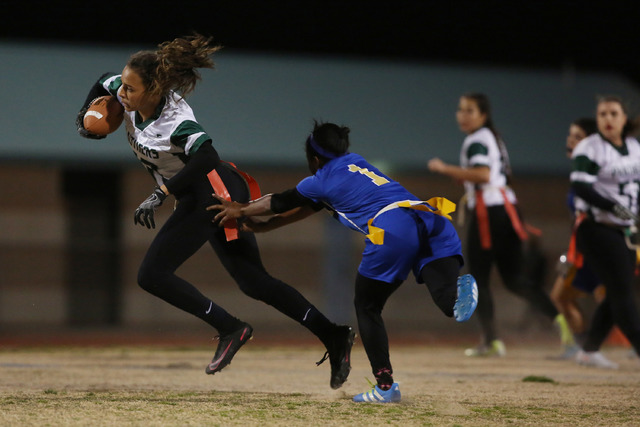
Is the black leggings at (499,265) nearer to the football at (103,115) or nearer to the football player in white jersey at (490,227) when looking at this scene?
the football player in white jersey at (490,227)

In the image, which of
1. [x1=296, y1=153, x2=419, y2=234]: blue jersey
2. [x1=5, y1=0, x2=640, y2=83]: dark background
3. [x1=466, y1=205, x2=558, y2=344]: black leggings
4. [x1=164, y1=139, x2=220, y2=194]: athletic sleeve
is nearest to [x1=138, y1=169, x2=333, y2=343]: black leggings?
[x1=164, y1=139, x2=220, y2=194]: athletic sleeve

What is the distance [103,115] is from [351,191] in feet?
5.45

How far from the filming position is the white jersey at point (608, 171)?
24.5 feet

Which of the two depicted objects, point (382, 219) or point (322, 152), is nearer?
point (382, 219)

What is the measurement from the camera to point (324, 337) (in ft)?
19.3

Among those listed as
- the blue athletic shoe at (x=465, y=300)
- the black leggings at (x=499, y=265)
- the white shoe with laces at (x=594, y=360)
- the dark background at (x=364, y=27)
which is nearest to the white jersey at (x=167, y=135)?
the blue athletic shoe at (x=465, y=300)

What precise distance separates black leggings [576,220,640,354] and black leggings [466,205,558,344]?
4.82 feet

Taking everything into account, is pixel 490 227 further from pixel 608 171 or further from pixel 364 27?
pixel 364 27

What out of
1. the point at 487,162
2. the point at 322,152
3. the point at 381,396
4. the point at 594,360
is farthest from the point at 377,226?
the point at 487,162

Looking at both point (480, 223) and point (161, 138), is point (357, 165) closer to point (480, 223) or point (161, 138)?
point (161, 138)

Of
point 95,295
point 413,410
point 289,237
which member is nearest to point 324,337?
point 413,410

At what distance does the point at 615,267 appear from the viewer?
7.26m

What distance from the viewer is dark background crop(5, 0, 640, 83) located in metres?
17.7

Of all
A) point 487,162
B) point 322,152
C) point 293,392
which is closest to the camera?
point 322,152
